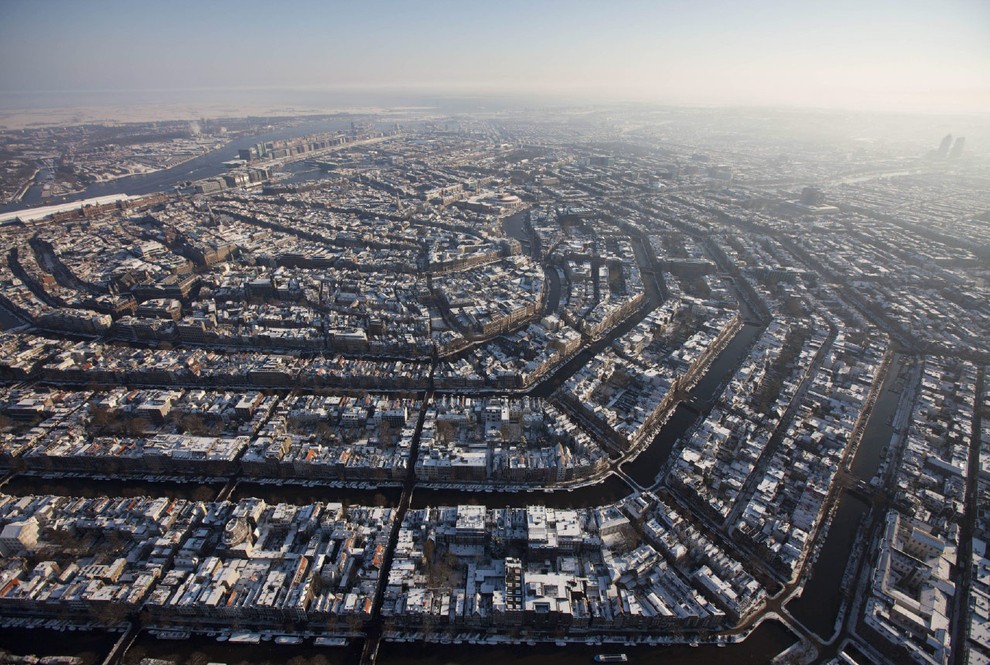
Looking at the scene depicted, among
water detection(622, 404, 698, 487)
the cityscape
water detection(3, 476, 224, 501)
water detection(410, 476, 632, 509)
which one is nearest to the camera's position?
the cityscape

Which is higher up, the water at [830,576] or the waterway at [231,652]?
the water at [830,576]

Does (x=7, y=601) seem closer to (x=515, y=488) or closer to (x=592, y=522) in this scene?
(x=515, y=488)

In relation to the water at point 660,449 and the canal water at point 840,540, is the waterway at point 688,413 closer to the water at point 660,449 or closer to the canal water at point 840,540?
the water at point 660,449

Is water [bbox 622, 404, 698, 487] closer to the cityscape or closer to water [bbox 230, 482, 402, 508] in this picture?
the cityscape

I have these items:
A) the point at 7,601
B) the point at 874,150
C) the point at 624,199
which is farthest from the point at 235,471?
the point at 874,150

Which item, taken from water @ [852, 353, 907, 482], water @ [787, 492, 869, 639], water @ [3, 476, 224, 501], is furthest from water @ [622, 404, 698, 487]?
water @ [3, 476, 224, 501]

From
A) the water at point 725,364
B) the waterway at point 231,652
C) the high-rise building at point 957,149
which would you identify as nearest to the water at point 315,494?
the waterway at point 231,652

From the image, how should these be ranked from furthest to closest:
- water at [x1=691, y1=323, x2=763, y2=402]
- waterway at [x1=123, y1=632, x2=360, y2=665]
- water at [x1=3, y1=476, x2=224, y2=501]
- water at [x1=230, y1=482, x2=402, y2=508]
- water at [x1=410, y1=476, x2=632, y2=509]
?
water at [x1=691, y1=323, x2=763, y2=402] → water at [x1=3, y1=476, x2=224, y2=501] → water at [x1=230, y1=482, x2=402, y2=508] → water at [x1=410, y1=476, x2=632, y2=509] → waterway at [x1=123, y1=632, x2=360, y2=665]
